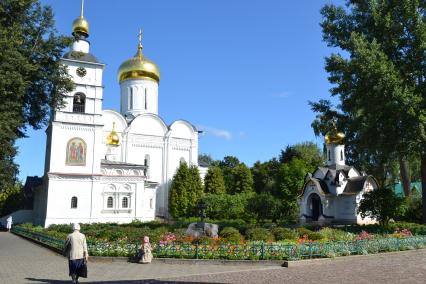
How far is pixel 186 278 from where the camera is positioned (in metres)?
10.2

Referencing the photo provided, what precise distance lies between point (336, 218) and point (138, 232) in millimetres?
25089

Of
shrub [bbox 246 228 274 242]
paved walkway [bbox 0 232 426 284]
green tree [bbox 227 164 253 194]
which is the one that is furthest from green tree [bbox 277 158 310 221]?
paved walkway [bbox 0 232 426 284]

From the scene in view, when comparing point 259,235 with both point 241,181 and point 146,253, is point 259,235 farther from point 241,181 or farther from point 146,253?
point 241,181

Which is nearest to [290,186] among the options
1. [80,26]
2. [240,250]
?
[80,26]

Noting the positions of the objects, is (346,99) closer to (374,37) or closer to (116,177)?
(374,37)

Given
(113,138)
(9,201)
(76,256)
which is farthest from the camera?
(9,201)

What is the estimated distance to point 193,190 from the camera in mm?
41375

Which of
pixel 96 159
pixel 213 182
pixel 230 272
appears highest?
pixel 96 159

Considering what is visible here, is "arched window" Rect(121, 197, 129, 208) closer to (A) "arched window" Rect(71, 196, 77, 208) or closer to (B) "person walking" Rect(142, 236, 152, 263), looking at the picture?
(A) "arched window" Rect(71, 196, 77, 208)

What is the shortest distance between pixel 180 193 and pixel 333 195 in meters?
14.4

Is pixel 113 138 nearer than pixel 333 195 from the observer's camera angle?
No

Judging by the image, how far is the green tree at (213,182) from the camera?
45594 millimetres

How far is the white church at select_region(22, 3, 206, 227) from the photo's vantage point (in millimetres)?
32344

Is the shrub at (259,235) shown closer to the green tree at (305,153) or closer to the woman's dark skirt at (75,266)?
the woman's dark skirt at (75,266)
